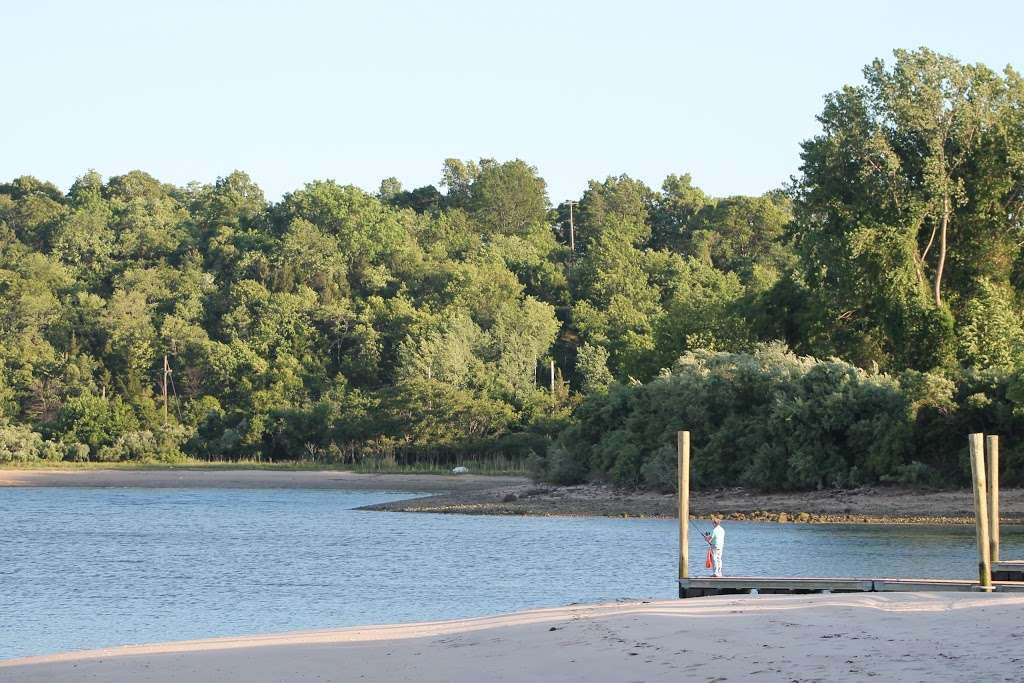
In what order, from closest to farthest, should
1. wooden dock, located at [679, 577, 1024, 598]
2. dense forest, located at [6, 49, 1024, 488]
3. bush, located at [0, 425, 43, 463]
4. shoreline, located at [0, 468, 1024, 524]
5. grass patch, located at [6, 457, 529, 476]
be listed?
wooden dock, located at [679, 577, 1024, 598]
shoreline, located at [0, 468, 1024, 524]
dense forest, located at [6, 49, 1024, 488]
grass patch, located at [6, 457, 529, 476]
bush, located at [0, 425, 43, 463]

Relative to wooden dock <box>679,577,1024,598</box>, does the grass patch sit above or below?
above

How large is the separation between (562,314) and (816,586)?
73.7 meters

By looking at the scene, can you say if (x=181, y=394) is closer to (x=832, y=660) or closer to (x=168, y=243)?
(x=168, y=243)

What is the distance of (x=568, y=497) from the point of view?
5147cm

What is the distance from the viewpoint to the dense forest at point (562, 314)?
48250mm

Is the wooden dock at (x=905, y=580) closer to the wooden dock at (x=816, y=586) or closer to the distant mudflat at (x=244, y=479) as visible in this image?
the wooden dock at (x=816, y=586)

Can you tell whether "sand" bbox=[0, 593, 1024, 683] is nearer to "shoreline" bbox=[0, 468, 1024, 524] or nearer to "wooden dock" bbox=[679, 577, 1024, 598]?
"wooden dock" bbox=[679, 577, 1024, 598]

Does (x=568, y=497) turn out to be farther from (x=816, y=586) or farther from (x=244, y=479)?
(x=816, y=586)

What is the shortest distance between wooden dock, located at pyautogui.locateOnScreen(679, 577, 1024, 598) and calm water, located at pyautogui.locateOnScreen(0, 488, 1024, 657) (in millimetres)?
4298

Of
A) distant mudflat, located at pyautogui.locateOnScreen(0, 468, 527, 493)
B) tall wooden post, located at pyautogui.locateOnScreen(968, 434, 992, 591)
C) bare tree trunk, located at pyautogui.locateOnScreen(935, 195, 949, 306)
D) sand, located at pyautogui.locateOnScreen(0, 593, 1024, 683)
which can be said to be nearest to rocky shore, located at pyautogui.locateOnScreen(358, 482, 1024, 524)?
distant mudflat, located at pyautogui.locateOnScreen(0, 468, 527, 493)

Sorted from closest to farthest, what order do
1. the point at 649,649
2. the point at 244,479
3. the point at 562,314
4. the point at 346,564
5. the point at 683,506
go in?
the point at 649,649, the point at 683,506, the point at 346,564, the point at 244,479, the point at 562,314

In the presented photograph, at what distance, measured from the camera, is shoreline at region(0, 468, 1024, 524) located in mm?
42281

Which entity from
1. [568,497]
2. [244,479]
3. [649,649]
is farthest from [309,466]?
[649,649]

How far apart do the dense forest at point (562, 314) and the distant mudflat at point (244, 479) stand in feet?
14.9
